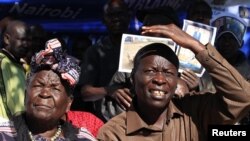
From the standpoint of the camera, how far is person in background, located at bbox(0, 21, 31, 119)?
395cm

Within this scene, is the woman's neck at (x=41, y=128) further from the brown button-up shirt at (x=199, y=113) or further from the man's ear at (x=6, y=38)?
the man's ear at (x=6, y=38)

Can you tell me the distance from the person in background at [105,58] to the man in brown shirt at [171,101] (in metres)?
1.14

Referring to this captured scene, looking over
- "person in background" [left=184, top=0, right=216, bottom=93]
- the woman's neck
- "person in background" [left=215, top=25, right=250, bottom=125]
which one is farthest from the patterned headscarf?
"person in background" [left=215, top=25, right=250, bottom=125]

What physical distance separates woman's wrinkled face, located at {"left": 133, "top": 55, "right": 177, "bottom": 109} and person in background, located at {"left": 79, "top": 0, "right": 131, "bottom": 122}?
45.8 inches

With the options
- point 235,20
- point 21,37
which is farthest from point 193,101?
point 235,20

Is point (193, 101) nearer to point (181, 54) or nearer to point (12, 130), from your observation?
point (181, 54)

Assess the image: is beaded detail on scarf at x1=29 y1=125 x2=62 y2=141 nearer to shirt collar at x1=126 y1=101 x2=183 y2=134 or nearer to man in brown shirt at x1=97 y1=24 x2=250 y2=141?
man in brown shirt at x1=97 y1=24 x2=250 y2=141

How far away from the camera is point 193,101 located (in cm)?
334

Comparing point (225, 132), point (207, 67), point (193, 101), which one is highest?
point (207, 67)

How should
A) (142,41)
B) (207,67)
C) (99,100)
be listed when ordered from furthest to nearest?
(99,100) → (142,41) → (207,67)

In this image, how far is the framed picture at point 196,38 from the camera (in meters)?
3.90

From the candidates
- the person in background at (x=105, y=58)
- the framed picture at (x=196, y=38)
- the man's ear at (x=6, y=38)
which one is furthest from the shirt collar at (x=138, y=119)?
the man's ear at (x=6, y=38)

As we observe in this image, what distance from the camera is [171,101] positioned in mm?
3328

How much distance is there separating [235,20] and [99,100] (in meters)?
2.03
